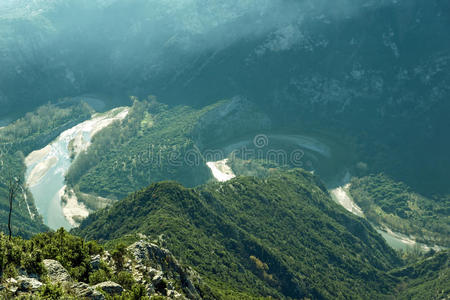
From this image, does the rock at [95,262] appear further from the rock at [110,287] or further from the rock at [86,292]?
the rock at [86,292]

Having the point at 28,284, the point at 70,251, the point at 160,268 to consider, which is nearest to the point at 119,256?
the point at 70,251

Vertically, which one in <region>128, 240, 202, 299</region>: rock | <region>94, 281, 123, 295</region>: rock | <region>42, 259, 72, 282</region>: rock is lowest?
<region>128, 240, 202, 299</region>: rock

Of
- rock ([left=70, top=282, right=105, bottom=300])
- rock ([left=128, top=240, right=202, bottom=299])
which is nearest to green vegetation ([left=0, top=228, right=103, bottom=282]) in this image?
rock ([left=70, top=282, right=105, bottom=300])

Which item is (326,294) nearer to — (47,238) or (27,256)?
(47,238)

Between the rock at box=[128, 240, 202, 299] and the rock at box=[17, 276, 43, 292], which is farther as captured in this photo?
the rock at box=[128, 240, 202, 299]

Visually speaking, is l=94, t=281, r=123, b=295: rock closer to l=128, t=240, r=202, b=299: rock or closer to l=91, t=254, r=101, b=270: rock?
l=91, t=254, r=101, b=270: rock
